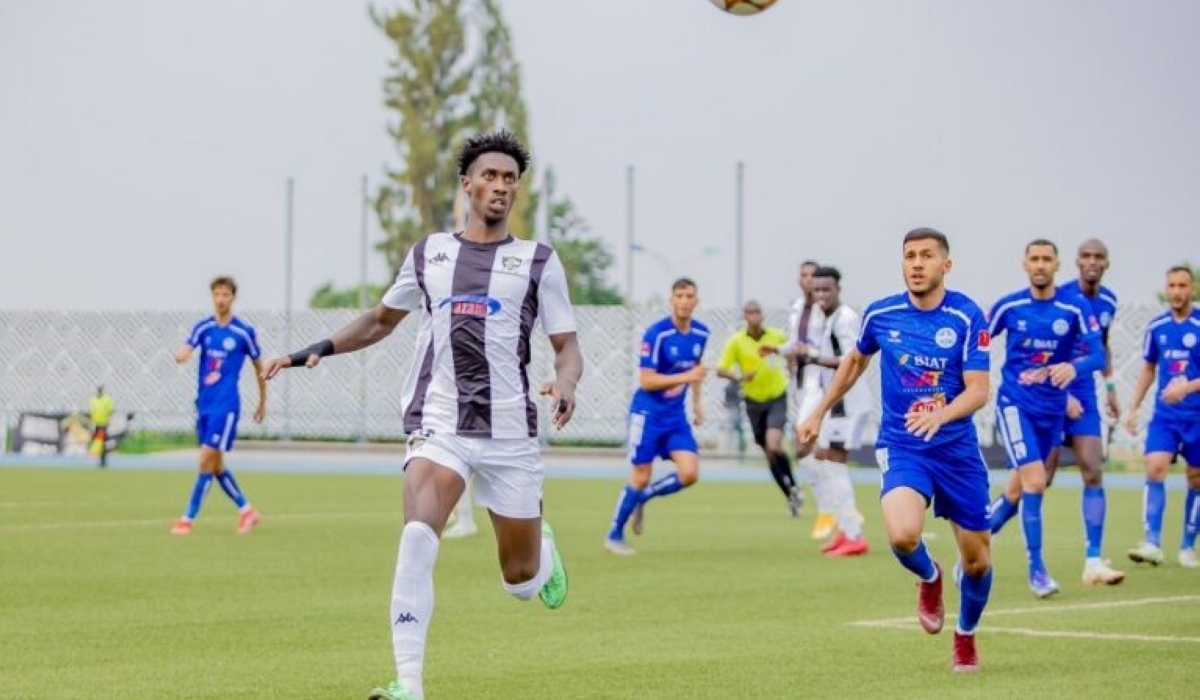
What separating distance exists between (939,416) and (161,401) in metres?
50.6

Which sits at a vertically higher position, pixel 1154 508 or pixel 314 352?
pixel 314 352

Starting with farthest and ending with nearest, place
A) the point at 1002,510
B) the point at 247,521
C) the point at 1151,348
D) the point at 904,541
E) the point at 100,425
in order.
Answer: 1. the point at 100,425
2. the point at 247,521
3. the point at 1151,348
4. the point at 1002,510
5. the point at 904,541

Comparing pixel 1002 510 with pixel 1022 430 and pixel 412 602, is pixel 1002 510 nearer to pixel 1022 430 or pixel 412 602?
pixel 1022 430

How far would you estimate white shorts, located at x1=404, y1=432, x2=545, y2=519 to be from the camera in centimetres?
955

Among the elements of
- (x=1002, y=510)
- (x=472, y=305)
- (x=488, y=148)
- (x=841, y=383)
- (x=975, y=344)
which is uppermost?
(x=488, y=148)

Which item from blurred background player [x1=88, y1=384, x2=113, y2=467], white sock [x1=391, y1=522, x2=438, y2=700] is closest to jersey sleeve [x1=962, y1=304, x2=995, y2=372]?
white sock [x1=391, y1=522, x2=438, y2=700]

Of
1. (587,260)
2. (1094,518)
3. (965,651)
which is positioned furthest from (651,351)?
(587,260)

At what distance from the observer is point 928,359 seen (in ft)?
35.3

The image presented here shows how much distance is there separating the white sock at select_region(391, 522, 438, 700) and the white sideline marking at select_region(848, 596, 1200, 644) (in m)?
4.48

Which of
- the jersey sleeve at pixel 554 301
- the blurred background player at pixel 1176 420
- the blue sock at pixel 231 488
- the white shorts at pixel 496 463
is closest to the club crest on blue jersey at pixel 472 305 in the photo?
the jersey sleeve at pixel 554 301

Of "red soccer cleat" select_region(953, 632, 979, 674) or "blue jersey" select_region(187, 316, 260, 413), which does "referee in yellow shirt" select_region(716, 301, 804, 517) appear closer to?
"blue jersey" select_region(187, 316, 260, 413)

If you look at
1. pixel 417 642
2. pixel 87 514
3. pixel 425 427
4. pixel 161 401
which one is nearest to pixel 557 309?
pixel 425 427

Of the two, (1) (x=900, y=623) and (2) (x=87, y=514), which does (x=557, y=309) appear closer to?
(1) (x=900, y=623)

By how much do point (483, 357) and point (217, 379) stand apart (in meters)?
12.7
